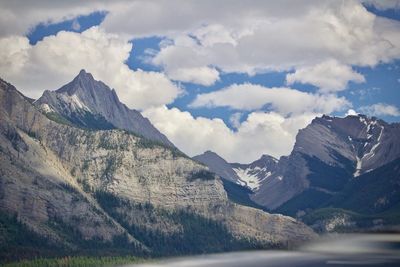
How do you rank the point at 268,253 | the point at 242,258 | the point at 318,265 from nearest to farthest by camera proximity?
the point at 318,265 < the point at 242,258 < the point at 268,253

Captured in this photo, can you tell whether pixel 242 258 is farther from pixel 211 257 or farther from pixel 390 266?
pixel 390 266

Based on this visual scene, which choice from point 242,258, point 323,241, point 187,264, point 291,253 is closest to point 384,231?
point 323,241

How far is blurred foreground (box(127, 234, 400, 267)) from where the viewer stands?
142ft

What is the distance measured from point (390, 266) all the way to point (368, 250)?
5532 mm

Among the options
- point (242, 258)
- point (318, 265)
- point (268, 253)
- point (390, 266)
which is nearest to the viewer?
point (390, 266)

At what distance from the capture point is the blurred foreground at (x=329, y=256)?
43.4m

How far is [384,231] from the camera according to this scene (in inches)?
2095

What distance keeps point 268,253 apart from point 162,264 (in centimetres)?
910

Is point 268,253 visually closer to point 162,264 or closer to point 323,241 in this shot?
point 323,241

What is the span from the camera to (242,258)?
4778cm

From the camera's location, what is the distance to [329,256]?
153 ft

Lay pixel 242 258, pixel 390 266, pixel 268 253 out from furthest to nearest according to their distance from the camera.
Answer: pixel 268 253
pixel 242 258
pixel 390 266

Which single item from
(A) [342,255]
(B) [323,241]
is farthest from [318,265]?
(B) [323,241]

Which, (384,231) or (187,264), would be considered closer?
(187,264)
